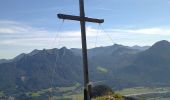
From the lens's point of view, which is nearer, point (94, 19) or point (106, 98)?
point (94, 19)

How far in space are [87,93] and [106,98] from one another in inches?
398

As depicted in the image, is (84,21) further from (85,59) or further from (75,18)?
(85,59)

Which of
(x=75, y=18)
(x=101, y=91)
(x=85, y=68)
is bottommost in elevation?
(x=101, y=91)

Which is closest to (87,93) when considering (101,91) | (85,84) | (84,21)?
(85,84)

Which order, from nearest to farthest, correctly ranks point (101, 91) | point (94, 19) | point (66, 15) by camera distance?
point (66, 15)
point (94, 19)
point (101, 91)

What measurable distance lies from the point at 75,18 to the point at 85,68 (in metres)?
3.08

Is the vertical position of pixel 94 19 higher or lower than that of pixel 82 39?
higher

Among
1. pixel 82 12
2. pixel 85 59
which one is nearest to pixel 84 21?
pixel 82 12

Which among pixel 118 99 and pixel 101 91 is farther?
pixel 101 91

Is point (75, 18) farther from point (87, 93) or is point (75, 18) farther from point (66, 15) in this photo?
point (87, 93)

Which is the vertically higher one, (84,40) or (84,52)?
(84,40)

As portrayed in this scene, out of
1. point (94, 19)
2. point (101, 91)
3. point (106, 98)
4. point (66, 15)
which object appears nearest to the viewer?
point (66, 15)

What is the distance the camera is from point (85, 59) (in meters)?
19.4

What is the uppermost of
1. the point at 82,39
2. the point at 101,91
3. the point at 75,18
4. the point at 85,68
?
the point at 75,18
